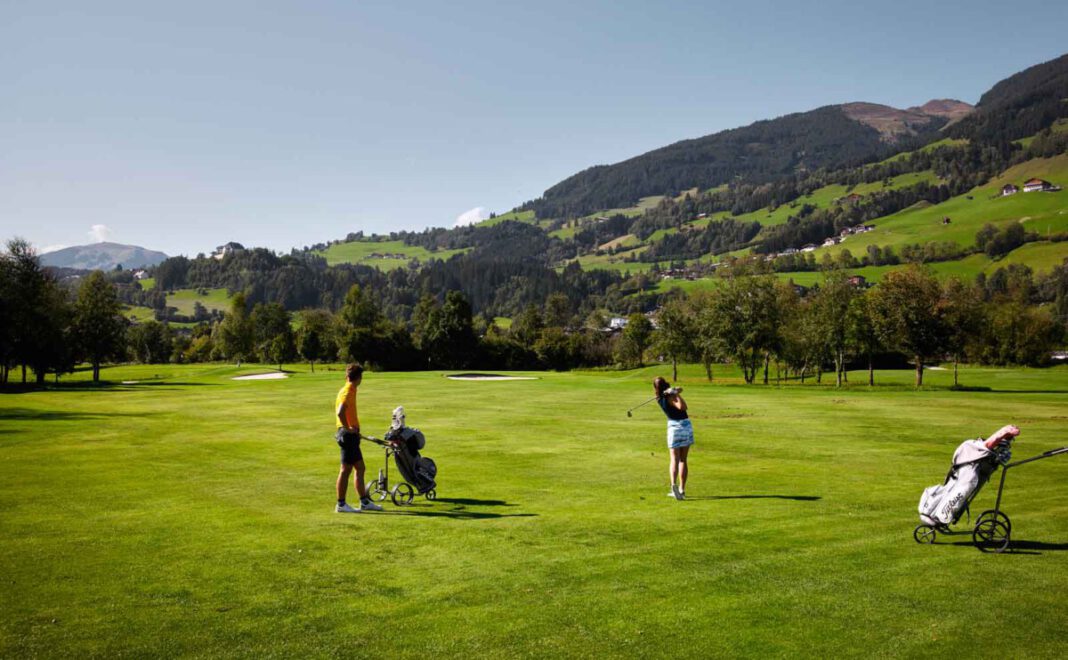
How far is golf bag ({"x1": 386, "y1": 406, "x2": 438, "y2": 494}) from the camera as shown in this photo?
15273 millimetres

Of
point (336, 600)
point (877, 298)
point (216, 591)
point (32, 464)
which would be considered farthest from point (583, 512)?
point (877, 298)

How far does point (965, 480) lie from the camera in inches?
471

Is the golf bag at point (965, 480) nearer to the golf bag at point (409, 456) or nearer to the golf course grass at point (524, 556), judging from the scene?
the golf course grass at point (524, 556)

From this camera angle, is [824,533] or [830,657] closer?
[830,657]

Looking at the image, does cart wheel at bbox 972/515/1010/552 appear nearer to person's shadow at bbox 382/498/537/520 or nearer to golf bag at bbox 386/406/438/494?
person's shadow at bbox 382/498/537/520

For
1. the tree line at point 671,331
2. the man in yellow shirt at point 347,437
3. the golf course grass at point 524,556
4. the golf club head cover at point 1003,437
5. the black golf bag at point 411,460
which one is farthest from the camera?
the tree line at point 671,331

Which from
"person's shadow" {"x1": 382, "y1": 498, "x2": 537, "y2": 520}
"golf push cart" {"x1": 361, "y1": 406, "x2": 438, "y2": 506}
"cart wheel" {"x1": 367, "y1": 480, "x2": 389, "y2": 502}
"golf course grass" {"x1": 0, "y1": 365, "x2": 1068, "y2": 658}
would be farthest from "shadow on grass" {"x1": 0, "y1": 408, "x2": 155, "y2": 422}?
"person's shadow" {"x1": 382, "y1": 498, "x2": 537, "y2": 520}

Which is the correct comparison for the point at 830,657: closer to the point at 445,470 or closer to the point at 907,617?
the point at 907,617

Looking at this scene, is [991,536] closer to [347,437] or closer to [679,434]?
[679,434]

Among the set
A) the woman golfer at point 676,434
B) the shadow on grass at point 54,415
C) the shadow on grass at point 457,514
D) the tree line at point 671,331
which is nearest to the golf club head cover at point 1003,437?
the woman golfer at point 676,434

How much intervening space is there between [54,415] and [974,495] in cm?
3939

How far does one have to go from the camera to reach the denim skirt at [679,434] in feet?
52.0

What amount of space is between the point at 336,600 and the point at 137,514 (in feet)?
23.4

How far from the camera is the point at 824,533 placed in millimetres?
12625
